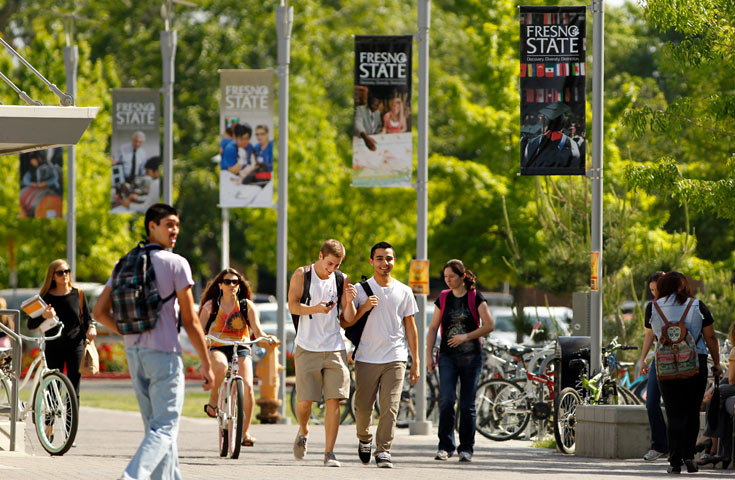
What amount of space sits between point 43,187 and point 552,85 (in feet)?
45.7

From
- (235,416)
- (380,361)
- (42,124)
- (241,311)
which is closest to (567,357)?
(380,361)

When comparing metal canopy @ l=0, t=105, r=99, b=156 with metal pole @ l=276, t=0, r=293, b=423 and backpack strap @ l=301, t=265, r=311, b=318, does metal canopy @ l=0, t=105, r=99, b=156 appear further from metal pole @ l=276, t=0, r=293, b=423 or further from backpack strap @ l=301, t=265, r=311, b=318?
metal pole @ l=276, t=0, r=293, b=423

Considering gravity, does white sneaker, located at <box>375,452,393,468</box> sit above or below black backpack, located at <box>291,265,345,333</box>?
below

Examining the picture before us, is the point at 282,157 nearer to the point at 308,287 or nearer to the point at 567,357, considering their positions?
the point at 567,357

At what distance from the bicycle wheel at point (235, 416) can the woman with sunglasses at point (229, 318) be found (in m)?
0.56

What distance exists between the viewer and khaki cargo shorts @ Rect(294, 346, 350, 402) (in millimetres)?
12188

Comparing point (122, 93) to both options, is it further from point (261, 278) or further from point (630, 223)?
point (261, 278)

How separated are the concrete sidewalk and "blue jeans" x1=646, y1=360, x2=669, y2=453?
0.60ft

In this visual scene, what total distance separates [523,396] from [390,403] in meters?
4.19

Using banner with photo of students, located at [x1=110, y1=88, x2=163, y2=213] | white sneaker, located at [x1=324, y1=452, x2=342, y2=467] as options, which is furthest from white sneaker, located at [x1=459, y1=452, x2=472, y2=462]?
banner with photo of students, located at [x1=110, y1=88, x2=163, y2=213]

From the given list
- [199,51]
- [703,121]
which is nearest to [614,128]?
[703,121]

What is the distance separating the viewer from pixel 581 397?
574 inches

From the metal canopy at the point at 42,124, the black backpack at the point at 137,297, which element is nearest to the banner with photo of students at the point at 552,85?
the metal canopy at the point at 42,124

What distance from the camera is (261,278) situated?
6500cm
